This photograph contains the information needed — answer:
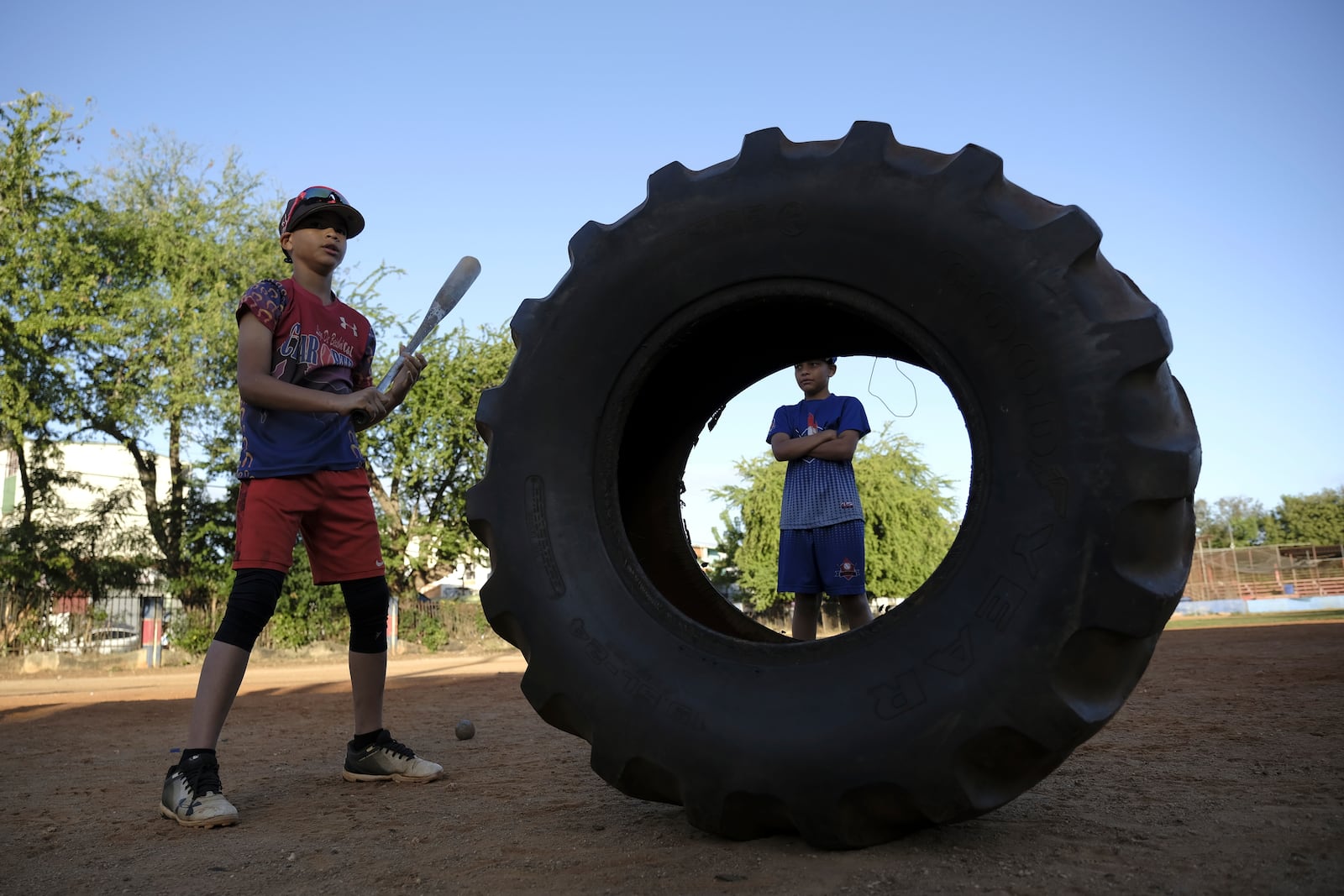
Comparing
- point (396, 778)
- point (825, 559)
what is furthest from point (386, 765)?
point (825, 559)

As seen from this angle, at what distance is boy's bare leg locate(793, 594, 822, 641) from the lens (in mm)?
4152

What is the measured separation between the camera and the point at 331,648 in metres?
20.8

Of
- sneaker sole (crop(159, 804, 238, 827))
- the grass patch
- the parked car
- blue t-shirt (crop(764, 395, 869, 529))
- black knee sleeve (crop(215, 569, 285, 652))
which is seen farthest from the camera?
the grass patch

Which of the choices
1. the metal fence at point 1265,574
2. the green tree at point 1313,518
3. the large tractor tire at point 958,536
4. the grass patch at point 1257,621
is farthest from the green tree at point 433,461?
the green tree at point 1313,518

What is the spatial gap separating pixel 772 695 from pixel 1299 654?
7.47 metres

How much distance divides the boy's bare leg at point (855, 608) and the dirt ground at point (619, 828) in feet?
3.24

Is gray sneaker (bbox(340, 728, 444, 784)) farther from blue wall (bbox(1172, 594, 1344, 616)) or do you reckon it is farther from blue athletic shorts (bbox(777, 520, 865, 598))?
blue wall (bbox(1172, 594, 1344, 616))

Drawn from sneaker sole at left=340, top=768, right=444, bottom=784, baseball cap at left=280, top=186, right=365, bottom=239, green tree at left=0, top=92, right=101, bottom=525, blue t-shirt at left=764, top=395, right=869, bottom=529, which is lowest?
sneaker sole at left=340, top=768, right=444, bottom=784

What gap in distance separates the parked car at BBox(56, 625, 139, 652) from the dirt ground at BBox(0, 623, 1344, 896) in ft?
53.7

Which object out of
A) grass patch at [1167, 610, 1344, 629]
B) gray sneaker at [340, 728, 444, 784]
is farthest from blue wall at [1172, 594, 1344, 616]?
gray sneaker at [340, 728, 444, 784]

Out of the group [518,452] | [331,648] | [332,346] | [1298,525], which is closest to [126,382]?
[331,648]

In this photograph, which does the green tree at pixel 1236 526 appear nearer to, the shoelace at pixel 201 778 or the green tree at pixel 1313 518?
the green tree at pixel 1313 518

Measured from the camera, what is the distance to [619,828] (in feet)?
8.34

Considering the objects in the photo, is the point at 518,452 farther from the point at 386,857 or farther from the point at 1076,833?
the point at 1076,833
